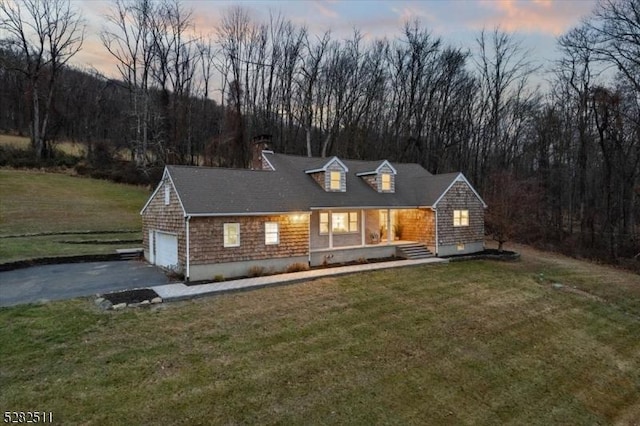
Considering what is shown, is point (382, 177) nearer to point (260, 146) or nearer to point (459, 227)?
point (459, 227)

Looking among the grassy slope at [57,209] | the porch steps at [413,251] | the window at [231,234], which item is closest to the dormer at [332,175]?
the porch steps at [413,251]

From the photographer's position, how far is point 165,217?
51.4ft

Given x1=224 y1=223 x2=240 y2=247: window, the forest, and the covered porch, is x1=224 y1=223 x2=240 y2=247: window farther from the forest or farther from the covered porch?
the forest

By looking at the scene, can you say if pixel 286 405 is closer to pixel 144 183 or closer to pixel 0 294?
pixel 0 294

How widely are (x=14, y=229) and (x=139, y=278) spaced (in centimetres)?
1429

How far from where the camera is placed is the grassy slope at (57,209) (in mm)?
19047

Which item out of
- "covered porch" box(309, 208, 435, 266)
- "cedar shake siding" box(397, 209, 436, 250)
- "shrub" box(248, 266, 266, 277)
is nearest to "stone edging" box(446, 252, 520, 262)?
"cedar shake siding" box(397, 209, 436, 250)

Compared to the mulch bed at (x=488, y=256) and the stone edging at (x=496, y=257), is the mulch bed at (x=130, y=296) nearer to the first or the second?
the mulch bed at (x=488, y=256)

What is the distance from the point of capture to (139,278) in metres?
14.1

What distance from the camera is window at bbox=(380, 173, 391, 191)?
2065 centimetres

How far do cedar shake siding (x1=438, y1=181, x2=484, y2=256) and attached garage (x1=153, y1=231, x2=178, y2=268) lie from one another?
12963mm

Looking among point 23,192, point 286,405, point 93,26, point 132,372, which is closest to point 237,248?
point 132,372

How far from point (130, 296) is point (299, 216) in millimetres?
7234

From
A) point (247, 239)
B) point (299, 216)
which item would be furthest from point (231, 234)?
point (299, 216)
